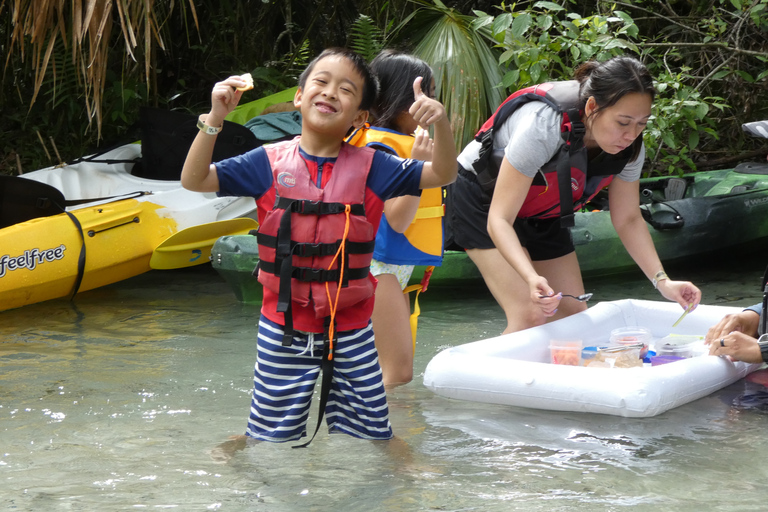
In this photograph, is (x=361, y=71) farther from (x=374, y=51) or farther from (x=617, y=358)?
(x=374, y=51)

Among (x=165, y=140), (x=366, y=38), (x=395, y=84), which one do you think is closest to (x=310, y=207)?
(x=395, y=84)

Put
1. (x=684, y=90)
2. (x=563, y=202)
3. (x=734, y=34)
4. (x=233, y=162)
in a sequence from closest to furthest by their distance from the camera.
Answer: (x=233, y=162) → (x=563, y=202) → (x=684, y=90) → (x=734, y=34)

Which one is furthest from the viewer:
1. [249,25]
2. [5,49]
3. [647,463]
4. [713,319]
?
[249,25]

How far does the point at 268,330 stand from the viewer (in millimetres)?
2502

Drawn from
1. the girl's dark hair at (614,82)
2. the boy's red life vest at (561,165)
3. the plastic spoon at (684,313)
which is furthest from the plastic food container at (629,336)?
the girl's dark hair at (614,82)

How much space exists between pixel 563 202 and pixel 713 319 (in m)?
1.17

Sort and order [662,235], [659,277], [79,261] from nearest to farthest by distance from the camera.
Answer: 1. [659,277]
2. [79,261]
3. [662,235]

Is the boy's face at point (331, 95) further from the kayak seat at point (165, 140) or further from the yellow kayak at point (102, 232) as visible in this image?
the kayak seat at point (165, 140)

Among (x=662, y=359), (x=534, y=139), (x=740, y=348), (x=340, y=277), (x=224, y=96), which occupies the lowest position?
(x=662, y=359)

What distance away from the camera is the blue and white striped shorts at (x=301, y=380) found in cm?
250

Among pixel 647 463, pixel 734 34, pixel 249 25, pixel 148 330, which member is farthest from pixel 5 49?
pixel 647 463

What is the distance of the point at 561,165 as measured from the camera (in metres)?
3.00

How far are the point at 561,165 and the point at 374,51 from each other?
450 cm

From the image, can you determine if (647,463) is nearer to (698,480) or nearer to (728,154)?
(698,480)
